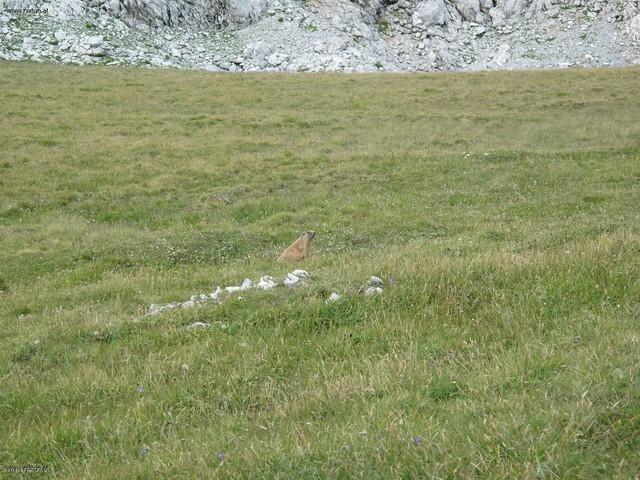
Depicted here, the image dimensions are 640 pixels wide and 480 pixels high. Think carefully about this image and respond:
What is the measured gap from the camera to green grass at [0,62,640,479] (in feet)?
13.8

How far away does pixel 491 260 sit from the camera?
8734 millimetres

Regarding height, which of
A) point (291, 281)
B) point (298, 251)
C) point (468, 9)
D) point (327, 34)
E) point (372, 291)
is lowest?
point (298, 251)

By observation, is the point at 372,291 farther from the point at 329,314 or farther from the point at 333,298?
the point at 329,314

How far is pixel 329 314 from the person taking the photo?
7.67 metres

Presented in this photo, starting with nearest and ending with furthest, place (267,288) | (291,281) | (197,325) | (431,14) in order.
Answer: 1. (197,325)
2. (267,288)
3. (291,281)
4. (431,14)

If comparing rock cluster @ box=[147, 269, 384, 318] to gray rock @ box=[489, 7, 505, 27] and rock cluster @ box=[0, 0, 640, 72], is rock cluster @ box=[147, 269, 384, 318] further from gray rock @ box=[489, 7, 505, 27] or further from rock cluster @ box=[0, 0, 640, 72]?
gray rock @ box=[489, 7, 505, 27]

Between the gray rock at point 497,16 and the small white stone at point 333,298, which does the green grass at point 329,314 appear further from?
the gray rock at point 497,16

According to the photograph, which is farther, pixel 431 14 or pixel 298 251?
pixel 431 14

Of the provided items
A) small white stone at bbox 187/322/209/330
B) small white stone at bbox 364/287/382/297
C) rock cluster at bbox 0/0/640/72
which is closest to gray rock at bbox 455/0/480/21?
rock cluster at bbox 0/0/640/72

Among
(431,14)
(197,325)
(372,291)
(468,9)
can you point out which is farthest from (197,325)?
(468,9)

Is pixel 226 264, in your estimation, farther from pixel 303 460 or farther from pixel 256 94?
pixel 256 94

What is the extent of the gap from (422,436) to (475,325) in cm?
289

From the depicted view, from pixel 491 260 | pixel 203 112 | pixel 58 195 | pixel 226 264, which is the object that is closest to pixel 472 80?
pixel 203 112

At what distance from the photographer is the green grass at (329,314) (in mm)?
4203
